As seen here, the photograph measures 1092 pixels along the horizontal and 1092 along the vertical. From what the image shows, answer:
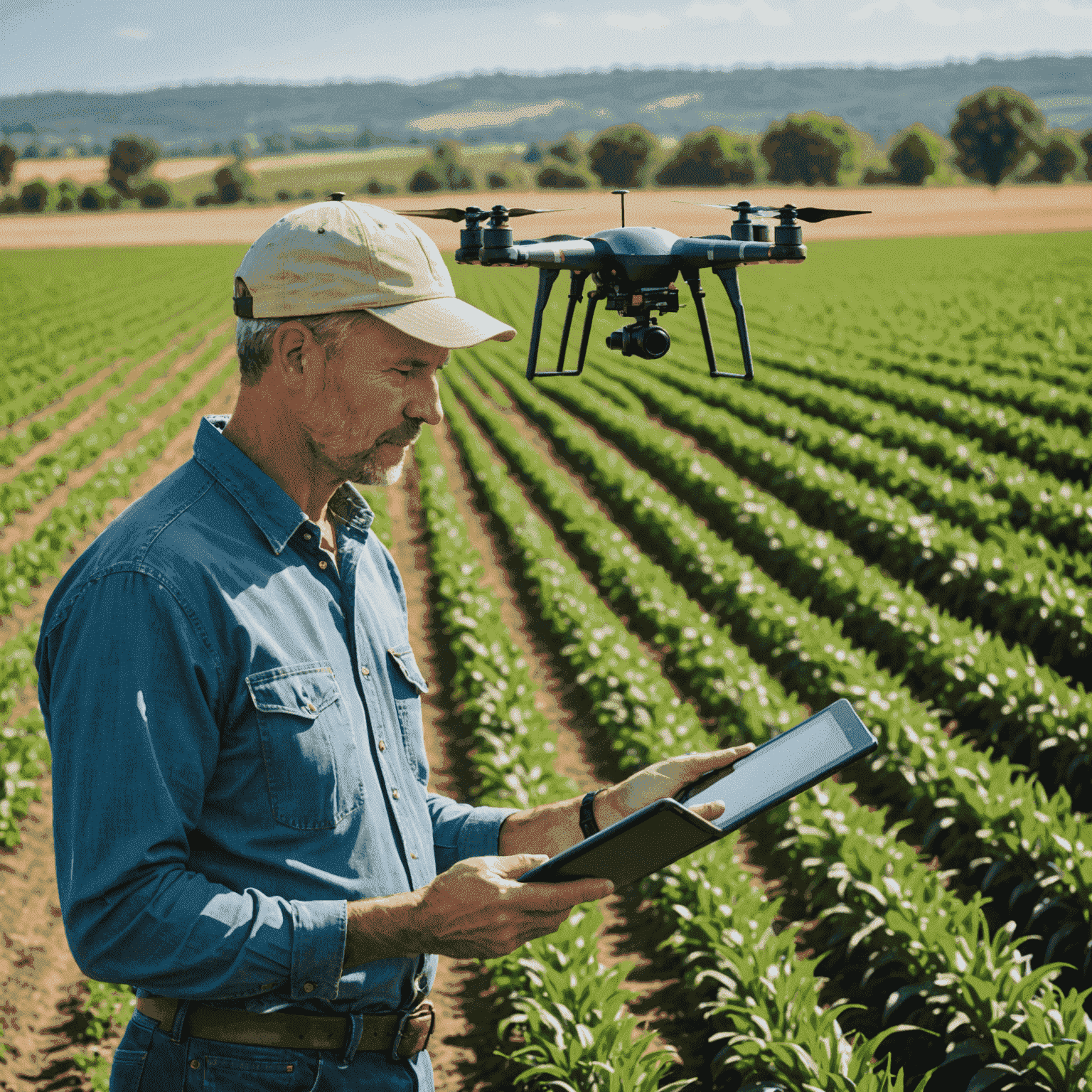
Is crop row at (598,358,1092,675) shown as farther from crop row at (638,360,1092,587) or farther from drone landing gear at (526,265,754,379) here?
drone landing gear at (526,265,754,379)

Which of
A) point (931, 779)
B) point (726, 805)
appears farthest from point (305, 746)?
point (931, 779)

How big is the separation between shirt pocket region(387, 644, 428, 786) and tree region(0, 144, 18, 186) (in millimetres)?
60974

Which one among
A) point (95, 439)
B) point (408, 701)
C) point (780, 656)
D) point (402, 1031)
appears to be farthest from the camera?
point (95, 439)

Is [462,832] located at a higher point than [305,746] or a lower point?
lower

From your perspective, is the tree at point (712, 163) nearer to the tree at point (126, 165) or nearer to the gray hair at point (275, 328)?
the gray hair at point (275, 328)

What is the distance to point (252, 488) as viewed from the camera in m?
1.85

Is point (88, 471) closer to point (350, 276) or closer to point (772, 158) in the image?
point (350, 276)

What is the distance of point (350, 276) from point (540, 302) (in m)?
0.76

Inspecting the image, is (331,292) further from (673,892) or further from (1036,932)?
(1036,932)

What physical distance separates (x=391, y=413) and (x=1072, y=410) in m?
15.1

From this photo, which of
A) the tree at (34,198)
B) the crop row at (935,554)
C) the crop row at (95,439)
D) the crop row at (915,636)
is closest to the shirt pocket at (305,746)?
the crop row at (915,636)

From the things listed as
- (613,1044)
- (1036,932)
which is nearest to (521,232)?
(613,1044)

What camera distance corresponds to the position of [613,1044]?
168 inches

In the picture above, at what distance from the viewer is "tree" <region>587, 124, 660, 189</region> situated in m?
1.43
